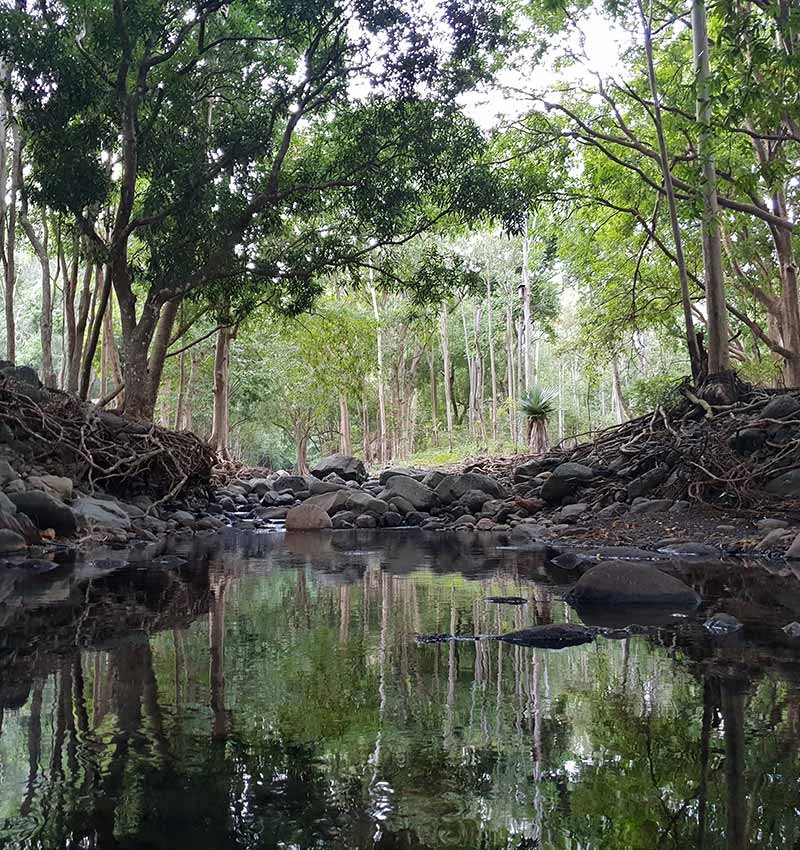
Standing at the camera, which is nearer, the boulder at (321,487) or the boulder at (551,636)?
the boulder at (551,636)

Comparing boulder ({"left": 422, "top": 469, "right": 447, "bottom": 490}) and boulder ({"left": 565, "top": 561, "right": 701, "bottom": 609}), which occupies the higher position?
boulder ({"left": 422, "top": 469, "right": 447, "bottom": 490})

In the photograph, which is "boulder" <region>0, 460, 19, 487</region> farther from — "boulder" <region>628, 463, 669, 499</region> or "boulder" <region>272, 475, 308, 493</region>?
"boulder" <region>272, 475, 308, 493</region>

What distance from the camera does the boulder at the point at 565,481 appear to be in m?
12.1

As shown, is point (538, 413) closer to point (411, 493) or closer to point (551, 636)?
point (411, 493)

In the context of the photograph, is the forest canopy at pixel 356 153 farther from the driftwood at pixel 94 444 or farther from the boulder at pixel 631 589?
the boulder at pixel 631 589

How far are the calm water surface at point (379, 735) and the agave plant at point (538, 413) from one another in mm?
17250

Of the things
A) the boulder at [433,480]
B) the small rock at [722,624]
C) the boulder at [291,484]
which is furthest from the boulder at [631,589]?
the boulder at [291,484]

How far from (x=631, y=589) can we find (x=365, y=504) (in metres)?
9.17

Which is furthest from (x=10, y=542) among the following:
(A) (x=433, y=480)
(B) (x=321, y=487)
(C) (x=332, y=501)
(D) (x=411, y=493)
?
(B) (x=321, y=487)

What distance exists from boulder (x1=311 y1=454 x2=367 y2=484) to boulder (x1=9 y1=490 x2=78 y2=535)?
10418mm

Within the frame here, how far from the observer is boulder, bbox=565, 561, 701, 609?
183 inches

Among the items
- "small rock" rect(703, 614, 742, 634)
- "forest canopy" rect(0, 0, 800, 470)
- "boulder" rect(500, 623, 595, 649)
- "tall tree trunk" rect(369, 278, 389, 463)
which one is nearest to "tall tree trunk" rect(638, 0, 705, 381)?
"forest canopy" rect(0, 0, 800, 470)

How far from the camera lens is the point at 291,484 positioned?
1738cm

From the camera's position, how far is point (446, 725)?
239cm
